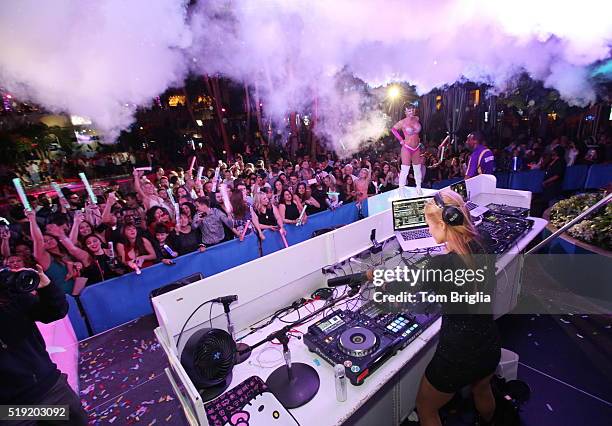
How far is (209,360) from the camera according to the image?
1532 millimetres

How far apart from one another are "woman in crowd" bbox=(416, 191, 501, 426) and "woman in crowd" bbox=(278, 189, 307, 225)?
346 cm

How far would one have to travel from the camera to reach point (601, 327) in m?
2.99

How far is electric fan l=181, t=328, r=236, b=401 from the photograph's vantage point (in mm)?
1495

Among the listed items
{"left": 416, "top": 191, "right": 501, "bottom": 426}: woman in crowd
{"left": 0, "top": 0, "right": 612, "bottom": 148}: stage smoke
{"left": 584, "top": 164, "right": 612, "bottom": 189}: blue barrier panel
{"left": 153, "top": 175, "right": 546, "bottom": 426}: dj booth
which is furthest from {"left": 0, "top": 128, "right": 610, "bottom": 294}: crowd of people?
{"left": 416, "top": 191, "right": 501, "bottom": 426}: woman in crowd

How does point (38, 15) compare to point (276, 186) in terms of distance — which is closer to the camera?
point (38, 15)

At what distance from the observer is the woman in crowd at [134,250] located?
12.3 feet

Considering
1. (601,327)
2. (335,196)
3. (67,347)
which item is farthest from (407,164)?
(67,347)

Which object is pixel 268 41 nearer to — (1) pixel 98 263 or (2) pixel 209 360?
(1) pixel 98 263

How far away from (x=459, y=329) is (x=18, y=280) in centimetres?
221

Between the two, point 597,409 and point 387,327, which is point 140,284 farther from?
point 597,409

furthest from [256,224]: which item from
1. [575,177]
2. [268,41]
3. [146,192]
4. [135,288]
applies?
[575,177]

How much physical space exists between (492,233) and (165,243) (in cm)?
400

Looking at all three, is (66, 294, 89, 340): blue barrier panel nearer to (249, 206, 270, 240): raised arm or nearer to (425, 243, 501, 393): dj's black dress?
(249, 206, 270, 240): raised arm

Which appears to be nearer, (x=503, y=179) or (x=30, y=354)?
(x=30, y=354)
